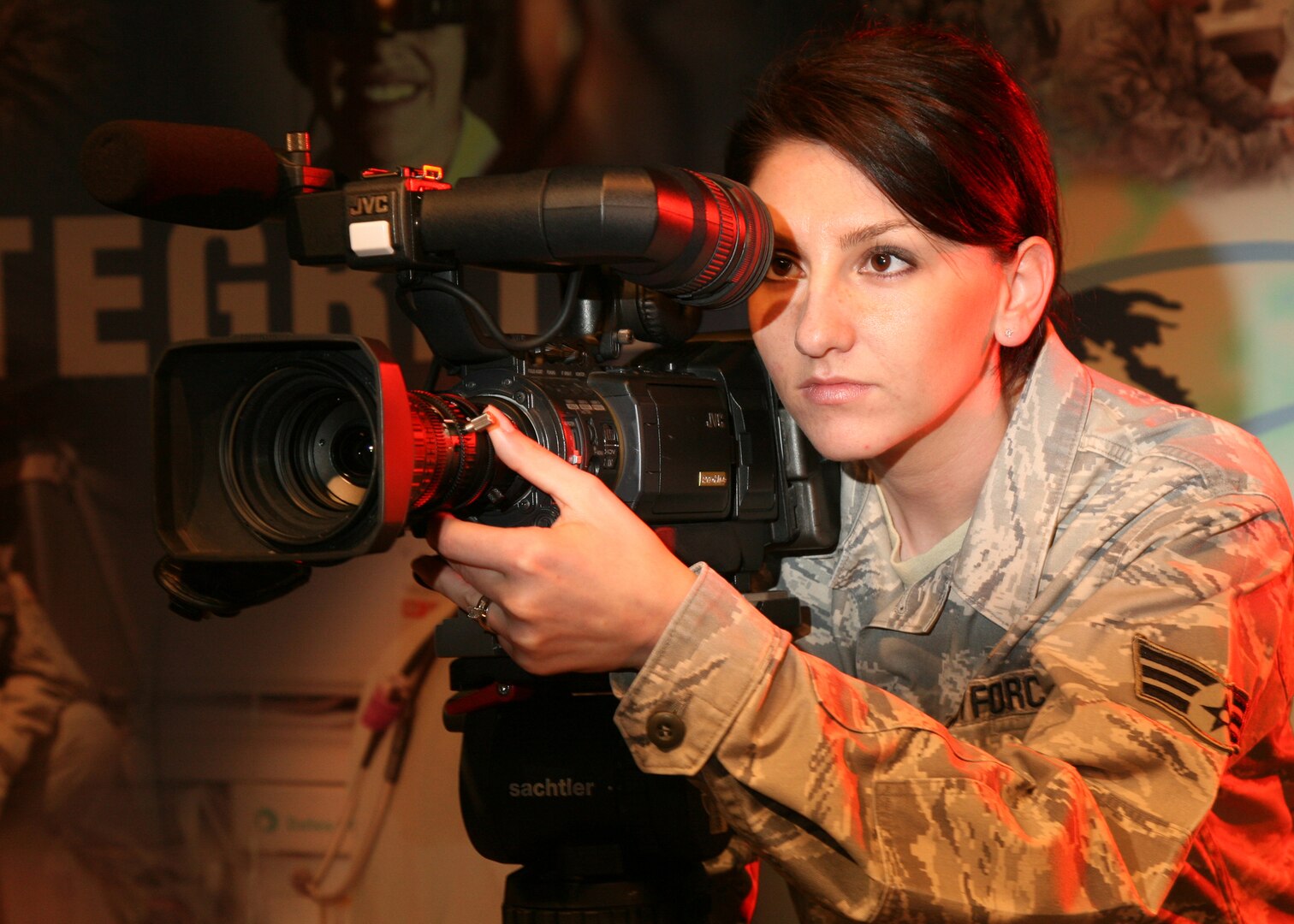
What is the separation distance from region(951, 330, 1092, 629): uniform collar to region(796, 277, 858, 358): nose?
0.21 m

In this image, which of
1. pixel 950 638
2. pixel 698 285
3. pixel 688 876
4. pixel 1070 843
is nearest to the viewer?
pixel 1070 843

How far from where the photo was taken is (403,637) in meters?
1.95

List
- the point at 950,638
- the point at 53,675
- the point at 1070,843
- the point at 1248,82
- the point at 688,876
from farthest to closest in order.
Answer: the point at 53,675 → the point at 1248,82 → the point at 950,638 → the point at 688,876 → the point at 1070,843

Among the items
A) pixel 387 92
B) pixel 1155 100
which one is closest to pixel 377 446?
pixel 387 92

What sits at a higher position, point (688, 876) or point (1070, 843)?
point (1070, 843)

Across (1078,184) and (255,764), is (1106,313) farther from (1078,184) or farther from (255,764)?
(255,764)

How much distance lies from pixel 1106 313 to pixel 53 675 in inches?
72.7

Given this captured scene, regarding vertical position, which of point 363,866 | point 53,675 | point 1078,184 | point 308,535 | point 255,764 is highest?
point 1078,184

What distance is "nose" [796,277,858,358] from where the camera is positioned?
3.25ft

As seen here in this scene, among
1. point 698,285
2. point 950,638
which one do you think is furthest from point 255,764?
point 698,285

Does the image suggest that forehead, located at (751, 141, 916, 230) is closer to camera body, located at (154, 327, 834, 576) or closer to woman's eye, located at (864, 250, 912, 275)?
woman's eye, located at (864, 250, 912, 275)

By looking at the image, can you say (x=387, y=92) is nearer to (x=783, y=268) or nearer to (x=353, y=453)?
(x=783, y=268)

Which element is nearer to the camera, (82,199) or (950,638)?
(950,638)

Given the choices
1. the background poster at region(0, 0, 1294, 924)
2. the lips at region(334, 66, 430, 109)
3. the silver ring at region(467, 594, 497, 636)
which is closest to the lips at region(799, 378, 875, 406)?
the silver ring at region(467, 594, 497, 636)
